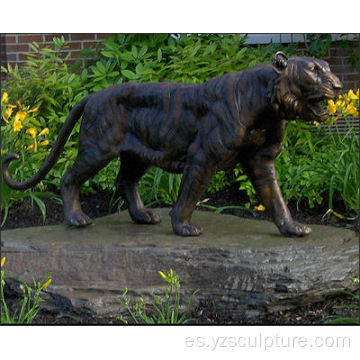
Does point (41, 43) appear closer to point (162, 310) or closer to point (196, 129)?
point (196, 129)

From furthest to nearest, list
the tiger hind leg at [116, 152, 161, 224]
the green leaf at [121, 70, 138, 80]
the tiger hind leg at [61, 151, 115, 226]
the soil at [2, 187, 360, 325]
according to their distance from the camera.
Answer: the green leaf at [121, 70, 138, 80]
the soil at [2, 187, 360, 325]
the tiger hind leg at [116, 152, 161, 224]
the tiger hind leg at [61, 151, 115, 226]

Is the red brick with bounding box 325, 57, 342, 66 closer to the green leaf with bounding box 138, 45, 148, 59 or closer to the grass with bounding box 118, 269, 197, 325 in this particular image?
the green leaf with bounding box 138, 45, 148, 59

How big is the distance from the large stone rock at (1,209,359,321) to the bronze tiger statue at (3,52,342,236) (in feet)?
0.73

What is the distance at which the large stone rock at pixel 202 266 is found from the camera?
390 centimetres

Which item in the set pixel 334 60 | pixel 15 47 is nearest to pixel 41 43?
pixel 15 47

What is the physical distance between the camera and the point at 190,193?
13.6ft

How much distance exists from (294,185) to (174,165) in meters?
1.86

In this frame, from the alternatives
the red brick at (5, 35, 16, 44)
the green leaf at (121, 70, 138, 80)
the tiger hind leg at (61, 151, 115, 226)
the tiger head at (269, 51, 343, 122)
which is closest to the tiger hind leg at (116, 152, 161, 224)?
the tiger hind leg at (61, 151, 115, 226)

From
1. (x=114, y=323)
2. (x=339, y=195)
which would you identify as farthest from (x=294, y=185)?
(x=114, y=323)

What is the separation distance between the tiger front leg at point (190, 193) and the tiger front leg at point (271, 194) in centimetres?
33

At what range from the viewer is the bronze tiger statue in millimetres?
3823

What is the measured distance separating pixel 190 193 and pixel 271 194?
1.76ft

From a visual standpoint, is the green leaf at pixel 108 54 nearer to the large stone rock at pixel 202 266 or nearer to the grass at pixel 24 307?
the large stone rock at pixel 202 266

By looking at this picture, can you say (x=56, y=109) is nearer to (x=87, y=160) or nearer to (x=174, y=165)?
(x=87, y=160)
